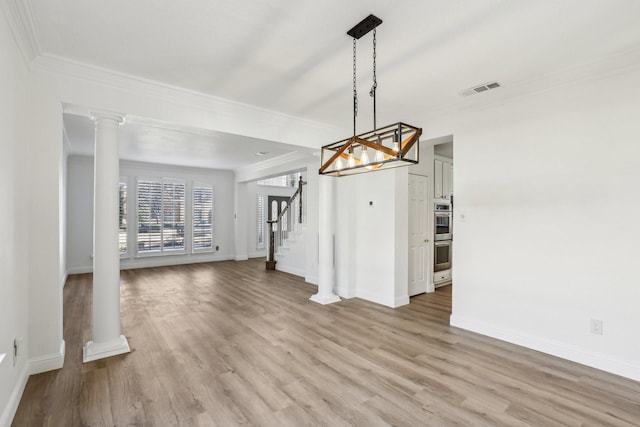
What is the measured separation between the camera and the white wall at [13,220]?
2.02 meters

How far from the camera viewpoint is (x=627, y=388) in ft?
8.33

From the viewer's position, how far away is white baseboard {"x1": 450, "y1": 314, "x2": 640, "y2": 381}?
2742 millimetres

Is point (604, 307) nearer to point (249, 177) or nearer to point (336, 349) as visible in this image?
point (336, 349)

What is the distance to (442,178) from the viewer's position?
5996mm

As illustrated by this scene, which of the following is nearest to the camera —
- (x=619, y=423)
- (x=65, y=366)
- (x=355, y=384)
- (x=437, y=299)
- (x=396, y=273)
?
(x=619, y=423)

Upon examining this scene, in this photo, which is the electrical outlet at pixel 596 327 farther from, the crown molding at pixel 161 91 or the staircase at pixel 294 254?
the staircase at pixel 294 254

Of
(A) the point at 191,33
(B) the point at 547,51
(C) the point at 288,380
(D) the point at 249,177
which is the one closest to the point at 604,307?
(B) the point at 547,51

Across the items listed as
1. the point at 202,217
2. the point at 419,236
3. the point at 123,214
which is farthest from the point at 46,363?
the point at 202,217

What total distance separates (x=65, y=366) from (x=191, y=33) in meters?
3.17

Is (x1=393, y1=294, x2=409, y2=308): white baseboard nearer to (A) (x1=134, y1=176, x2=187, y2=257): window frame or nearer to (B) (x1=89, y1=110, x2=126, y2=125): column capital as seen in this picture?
(B) (x1=89, y1=110, x2=126, y2=125): column capital

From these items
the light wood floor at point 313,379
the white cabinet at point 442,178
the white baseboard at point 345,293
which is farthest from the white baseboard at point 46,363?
the white cabinet at point 442,178

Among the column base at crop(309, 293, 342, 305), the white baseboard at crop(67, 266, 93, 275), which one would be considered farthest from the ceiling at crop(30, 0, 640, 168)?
the white baseboard at crop(67, 266, 93, 275)

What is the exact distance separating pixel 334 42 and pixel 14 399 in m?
3.62

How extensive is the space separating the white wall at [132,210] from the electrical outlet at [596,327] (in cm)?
837
